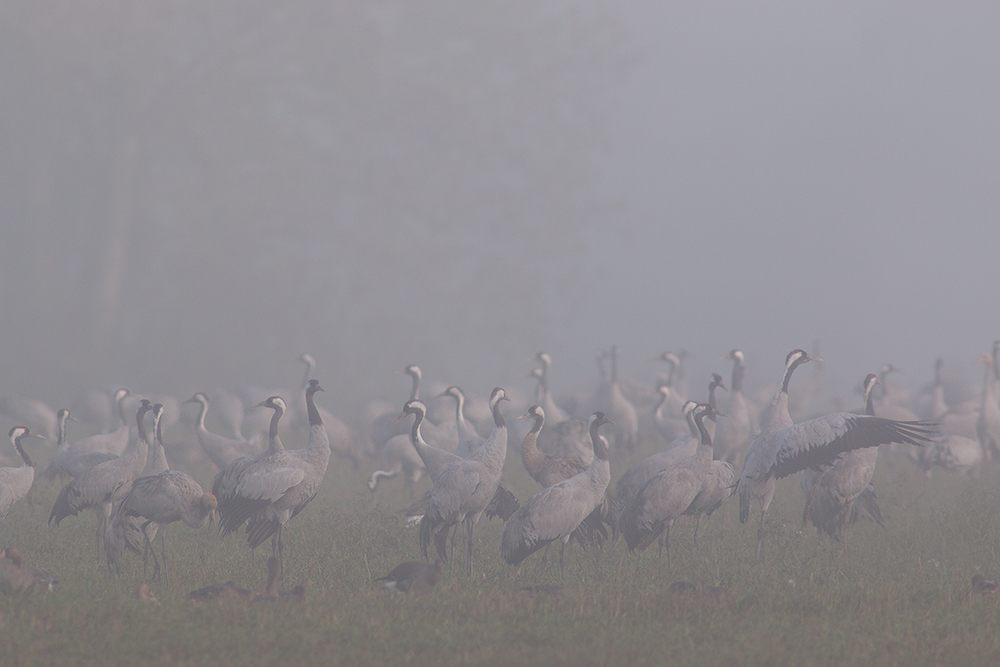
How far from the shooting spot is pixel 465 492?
30.4 ft

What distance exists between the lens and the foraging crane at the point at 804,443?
9227 millimetres

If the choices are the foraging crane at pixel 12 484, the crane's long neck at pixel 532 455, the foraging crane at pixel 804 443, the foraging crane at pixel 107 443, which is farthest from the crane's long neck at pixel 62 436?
the foraging crane at pixel 804 443

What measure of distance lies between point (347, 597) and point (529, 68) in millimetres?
25582

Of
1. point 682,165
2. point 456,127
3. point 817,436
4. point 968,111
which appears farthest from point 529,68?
point 968,111

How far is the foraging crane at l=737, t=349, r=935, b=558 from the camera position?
30.3 feet

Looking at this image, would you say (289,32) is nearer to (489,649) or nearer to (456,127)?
(456,127)

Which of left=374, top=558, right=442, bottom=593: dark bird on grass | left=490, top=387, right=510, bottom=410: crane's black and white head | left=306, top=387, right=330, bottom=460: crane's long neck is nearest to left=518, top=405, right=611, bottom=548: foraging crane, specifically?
left=490, top=387, right=510, bottom=410: crane's black and white head

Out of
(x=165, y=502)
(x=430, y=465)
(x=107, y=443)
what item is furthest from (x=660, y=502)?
(x=107, y=443)

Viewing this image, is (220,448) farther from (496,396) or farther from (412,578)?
(412,578)

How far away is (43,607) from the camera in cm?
689

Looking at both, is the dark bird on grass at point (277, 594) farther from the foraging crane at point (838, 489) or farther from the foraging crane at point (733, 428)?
the foraging crane at point (733, 428)

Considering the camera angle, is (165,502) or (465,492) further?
(465,492)

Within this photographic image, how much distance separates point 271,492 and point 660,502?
3509 millimetres

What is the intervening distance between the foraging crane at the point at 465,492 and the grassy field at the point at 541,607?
0.42m
